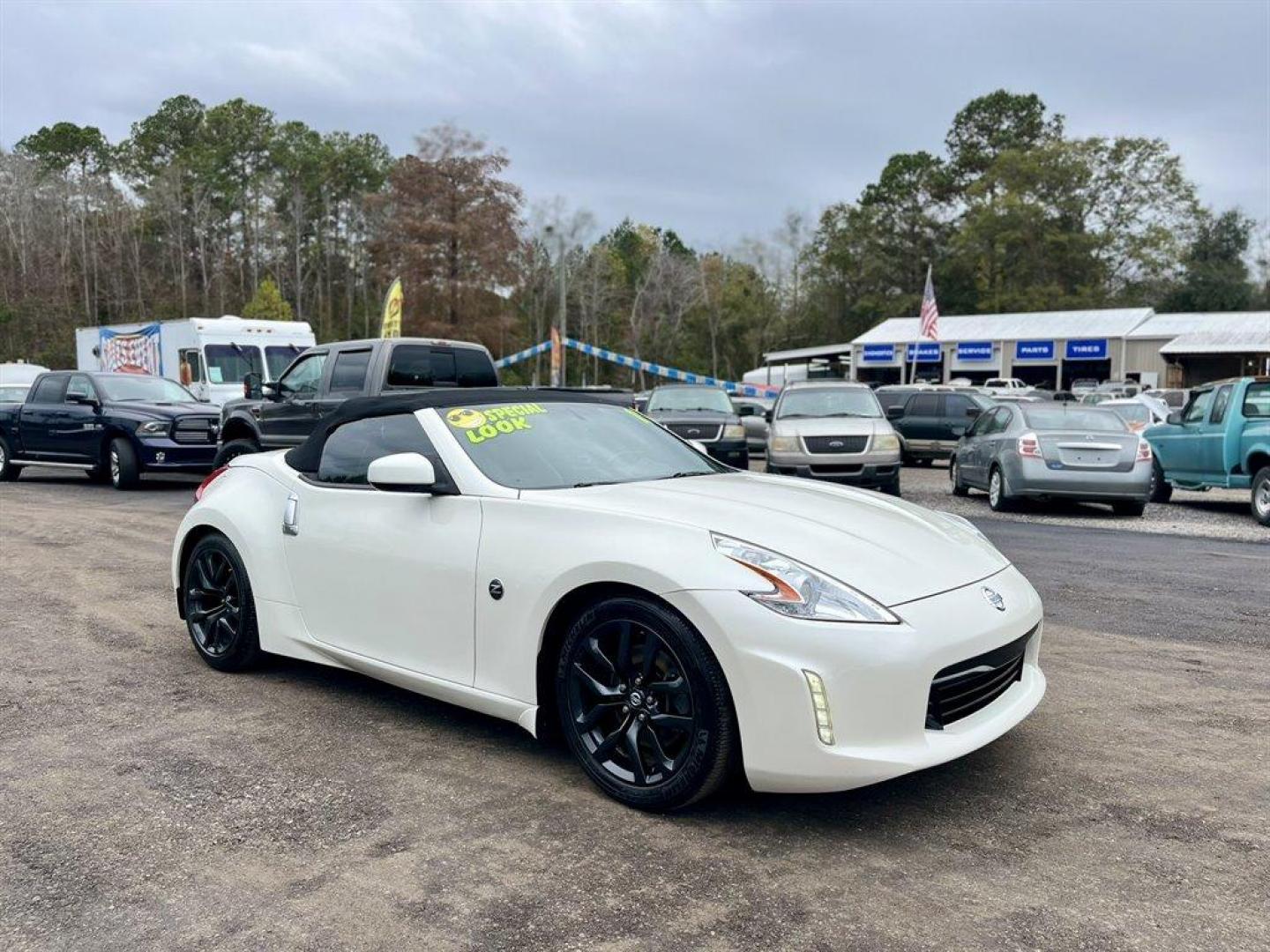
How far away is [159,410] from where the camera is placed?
1516cm

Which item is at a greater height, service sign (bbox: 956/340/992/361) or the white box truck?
service sign (bbox: 956/340/992/361)

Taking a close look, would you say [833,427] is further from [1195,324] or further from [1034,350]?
[1195,324]

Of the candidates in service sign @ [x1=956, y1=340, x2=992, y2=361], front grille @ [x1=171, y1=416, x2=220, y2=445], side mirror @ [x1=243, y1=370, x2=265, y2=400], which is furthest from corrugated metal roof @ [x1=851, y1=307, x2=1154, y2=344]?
side mirror @ [x1=243, y1=370, x2=265, y2=400]

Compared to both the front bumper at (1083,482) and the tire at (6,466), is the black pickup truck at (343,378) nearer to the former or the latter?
the tire at (6,466)

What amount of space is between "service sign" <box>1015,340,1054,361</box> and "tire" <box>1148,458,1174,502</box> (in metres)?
36.4

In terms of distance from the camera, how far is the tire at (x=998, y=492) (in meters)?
13.1

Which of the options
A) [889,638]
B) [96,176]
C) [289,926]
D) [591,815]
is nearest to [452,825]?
[591,815]

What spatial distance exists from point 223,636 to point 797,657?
133 inches

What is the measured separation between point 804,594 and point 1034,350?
49.9m

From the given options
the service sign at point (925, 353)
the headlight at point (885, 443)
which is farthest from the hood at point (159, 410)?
the service sign at point (925, 353)

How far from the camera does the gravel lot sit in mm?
2826

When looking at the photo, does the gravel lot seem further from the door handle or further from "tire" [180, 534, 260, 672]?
the door handle

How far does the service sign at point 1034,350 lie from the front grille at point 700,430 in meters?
36.5

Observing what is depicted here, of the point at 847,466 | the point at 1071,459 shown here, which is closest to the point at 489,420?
the point at 847,466
